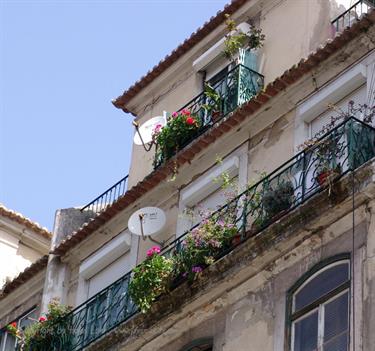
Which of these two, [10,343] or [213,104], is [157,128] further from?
[10,343]

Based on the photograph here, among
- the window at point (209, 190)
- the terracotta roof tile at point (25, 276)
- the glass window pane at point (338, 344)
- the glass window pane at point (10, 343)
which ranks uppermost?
the terracotta roof tile at point (25, 276)

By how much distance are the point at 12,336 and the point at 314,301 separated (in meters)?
8.51

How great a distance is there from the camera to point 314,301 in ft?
61.7

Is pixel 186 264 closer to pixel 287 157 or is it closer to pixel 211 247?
pixel 211 247

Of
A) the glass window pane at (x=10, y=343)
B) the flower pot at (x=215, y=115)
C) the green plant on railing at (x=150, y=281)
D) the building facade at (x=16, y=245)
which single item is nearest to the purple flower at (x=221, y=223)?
the green plant on railing at (x=150, y=281)

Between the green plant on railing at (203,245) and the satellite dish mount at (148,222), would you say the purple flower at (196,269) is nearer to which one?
the green plant on railing at (203,245)

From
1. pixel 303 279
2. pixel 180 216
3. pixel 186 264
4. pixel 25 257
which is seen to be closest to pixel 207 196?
pixel 180 216

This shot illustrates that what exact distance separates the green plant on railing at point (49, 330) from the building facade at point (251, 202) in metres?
0.19

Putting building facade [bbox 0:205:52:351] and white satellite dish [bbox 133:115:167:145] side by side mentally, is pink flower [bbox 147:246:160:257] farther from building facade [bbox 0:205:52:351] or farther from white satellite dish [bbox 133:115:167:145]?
building facade [bbox 0:205:52:351]

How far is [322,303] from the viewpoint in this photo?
1866 centimetres

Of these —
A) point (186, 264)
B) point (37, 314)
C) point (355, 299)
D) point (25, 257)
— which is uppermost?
point (25, 257)

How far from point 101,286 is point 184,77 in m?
3.71

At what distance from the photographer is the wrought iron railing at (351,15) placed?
22.8 m

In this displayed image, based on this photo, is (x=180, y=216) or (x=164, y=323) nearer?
(x=164, y=323)
